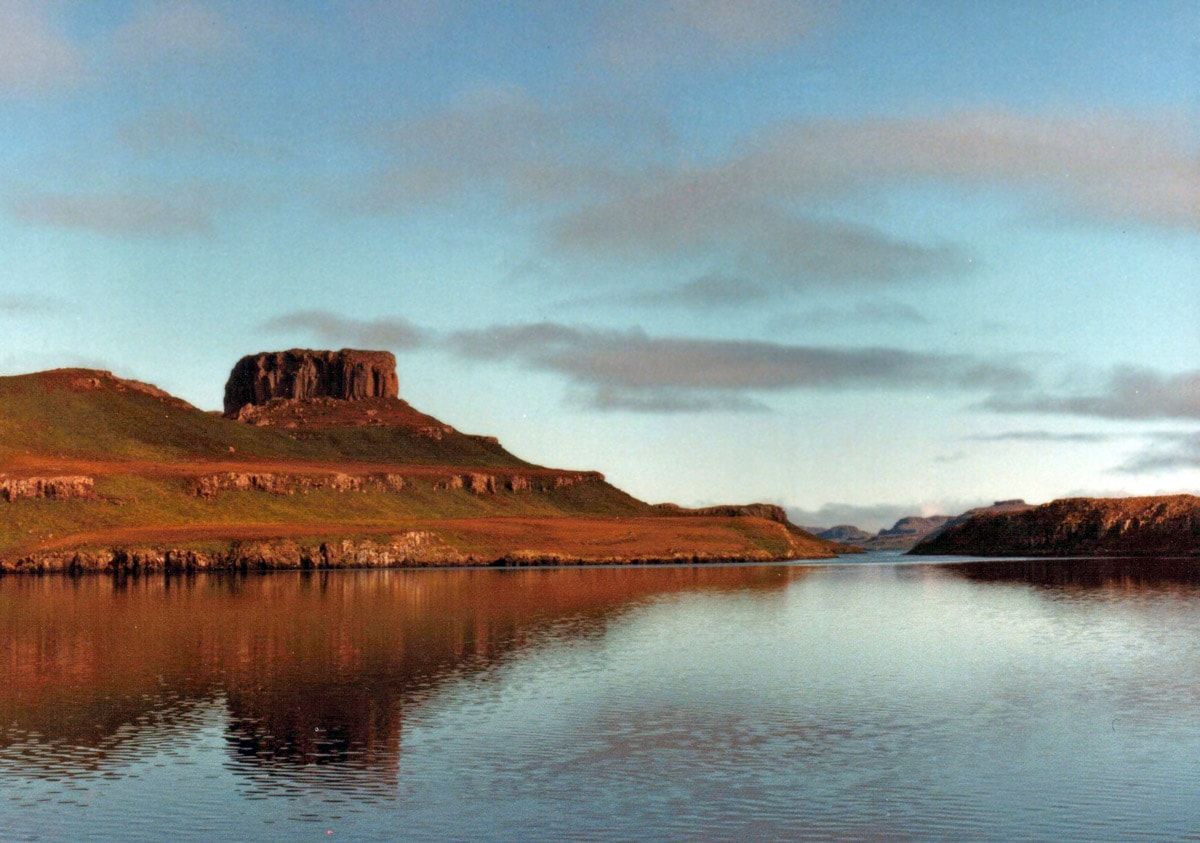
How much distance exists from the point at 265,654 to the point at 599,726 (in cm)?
3056

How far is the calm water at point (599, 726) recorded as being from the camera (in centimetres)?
3152

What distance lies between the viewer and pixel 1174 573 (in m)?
177

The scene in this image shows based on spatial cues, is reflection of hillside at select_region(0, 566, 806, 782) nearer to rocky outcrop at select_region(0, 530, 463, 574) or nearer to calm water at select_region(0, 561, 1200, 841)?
calm water at select_region(0, 561, 1200, 841)

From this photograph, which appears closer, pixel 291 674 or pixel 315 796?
pixel 315 796

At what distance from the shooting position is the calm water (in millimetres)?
31516

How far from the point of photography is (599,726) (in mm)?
44625

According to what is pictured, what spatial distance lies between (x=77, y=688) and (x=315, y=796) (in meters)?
26.9

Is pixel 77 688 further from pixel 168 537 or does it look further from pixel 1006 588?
pixel 168 537

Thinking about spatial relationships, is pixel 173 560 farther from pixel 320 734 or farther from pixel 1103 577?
pixel 320 734

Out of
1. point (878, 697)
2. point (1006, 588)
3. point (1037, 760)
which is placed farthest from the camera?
point (1006, 588)

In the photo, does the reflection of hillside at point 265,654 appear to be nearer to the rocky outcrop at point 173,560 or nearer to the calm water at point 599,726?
the calm water at point 599,726

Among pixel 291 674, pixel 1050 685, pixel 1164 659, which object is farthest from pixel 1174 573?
pixel 291 674

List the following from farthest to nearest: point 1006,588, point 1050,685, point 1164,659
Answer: point 1006,588
point 1164,659
point 1050,685

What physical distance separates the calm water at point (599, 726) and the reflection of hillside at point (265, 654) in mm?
310
